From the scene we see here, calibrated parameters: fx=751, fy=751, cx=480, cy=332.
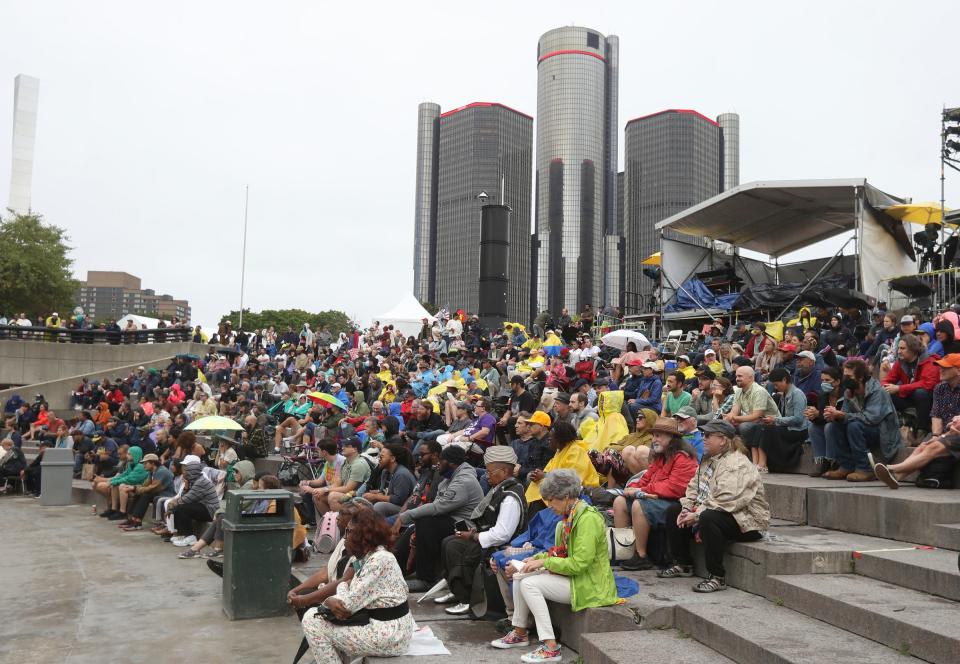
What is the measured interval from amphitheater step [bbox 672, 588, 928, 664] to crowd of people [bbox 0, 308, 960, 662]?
0.45 meters

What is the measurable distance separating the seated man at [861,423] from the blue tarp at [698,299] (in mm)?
10716

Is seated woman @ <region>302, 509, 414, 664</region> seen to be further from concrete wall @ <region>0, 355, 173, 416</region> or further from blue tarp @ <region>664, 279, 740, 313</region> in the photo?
concrete wall @ <region>0, 355, 173, 416</region>

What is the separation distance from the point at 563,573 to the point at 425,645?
42.0 inches

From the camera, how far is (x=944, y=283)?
44.1 feet

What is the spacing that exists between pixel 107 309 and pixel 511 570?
214020 mm

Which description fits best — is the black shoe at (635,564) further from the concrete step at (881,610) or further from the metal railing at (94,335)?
the metal railing at (94,335)

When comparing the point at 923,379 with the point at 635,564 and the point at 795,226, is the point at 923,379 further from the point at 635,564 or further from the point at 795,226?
the point at 795,226

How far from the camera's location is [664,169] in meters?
95.3

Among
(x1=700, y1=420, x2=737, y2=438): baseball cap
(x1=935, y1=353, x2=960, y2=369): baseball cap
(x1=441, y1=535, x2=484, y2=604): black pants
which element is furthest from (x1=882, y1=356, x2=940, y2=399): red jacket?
(x1=441, y1=535, x2=484, y2=604): black pants

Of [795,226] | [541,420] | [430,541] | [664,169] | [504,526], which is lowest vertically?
[430,541]

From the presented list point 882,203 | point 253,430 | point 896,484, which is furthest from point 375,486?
point 882,203

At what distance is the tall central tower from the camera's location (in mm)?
108875

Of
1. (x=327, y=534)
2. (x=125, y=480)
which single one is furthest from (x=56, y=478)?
(x=327, y=534)

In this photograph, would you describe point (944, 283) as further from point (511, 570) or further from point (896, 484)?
point (511, 570)
